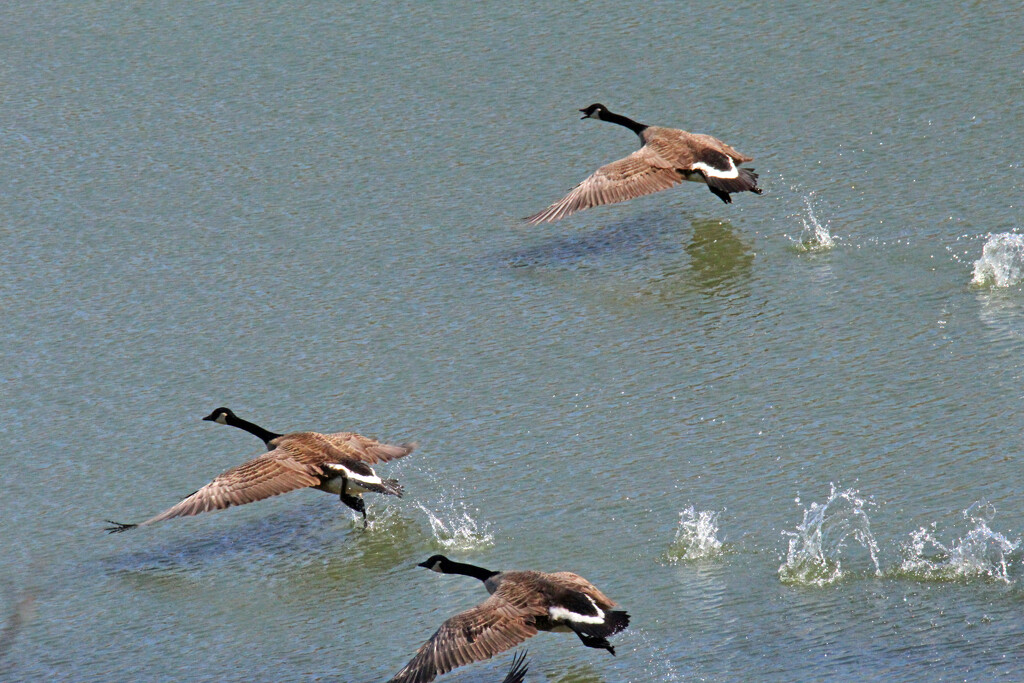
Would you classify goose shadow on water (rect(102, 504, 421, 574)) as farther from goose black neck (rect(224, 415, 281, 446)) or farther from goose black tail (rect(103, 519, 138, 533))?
goose black neck (rect(224, 415, 281, 446))

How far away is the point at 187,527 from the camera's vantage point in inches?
395

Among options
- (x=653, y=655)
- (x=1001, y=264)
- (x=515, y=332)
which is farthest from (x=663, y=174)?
(x=653, y=655)

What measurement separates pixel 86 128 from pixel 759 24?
7.51 m

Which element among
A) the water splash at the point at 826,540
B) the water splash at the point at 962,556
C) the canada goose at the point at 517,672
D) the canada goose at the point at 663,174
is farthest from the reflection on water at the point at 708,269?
the canada goose at the point at 517,672

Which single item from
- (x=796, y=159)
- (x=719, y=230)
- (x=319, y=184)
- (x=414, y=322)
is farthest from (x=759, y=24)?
(x=414, y=322)

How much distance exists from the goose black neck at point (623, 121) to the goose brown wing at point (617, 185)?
1.14 m

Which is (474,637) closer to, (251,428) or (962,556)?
(962,556)

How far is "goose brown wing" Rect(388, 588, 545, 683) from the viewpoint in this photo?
721 centimetres

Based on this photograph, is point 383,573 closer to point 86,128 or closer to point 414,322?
point 414,322

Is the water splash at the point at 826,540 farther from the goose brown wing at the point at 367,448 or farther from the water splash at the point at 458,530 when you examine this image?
the goose brown wing at the point at 367,448

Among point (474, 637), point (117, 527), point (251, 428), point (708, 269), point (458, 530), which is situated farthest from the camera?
point (708, 269)

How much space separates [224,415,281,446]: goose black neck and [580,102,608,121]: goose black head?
5.17 metres

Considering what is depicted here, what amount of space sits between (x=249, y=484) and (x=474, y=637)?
263 centimetres

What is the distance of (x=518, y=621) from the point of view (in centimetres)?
750
